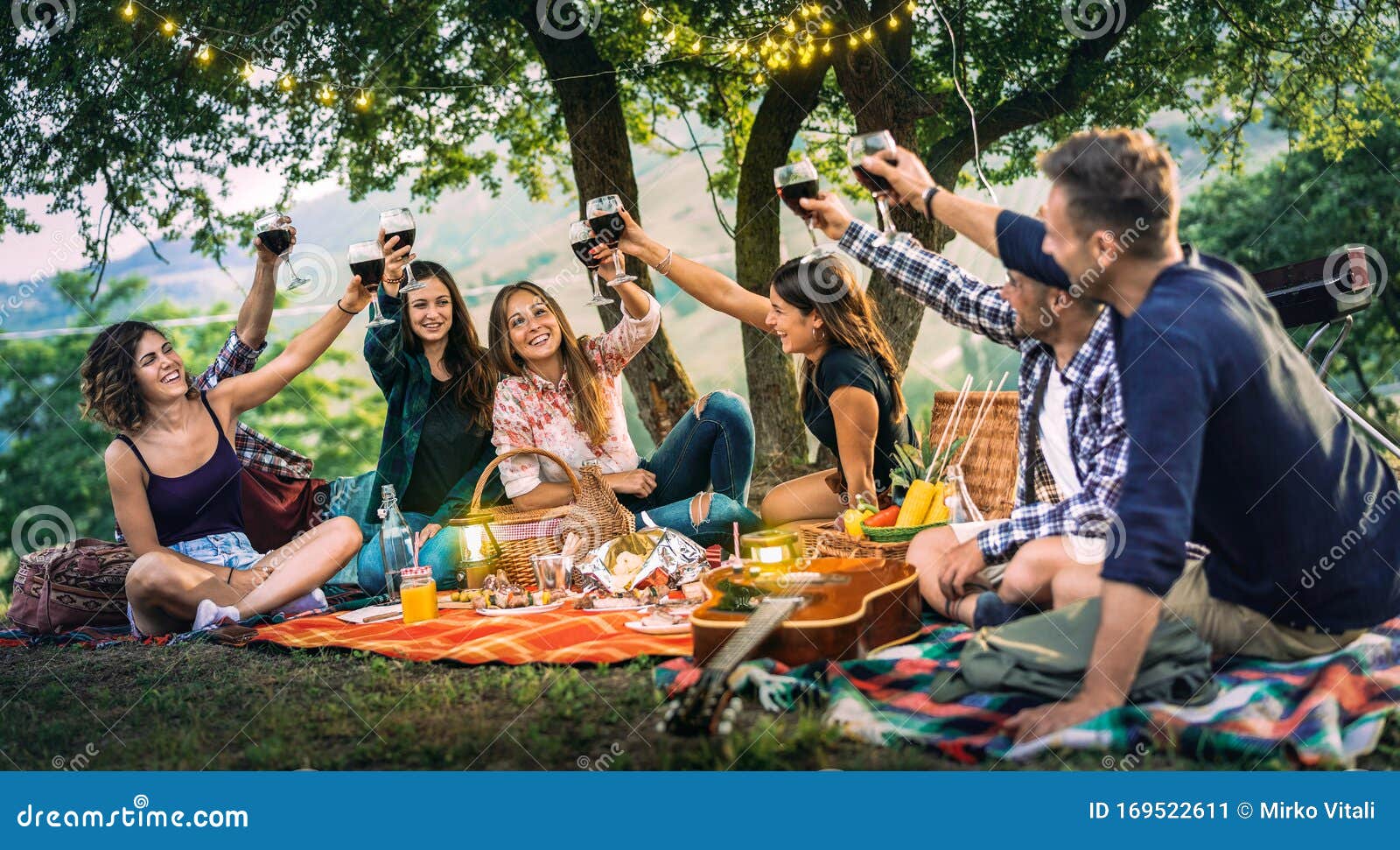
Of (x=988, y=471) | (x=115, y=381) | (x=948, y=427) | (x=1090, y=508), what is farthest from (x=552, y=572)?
(x=1090, y=508)

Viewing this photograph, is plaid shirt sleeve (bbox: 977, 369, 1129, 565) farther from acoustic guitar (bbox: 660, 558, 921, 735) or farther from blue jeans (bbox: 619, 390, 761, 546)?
blue jeans (bbox: 619, 390, 761, 546)

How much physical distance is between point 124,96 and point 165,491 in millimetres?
2940

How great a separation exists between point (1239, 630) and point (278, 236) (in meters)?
3.39

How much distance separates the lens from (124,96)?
627 centimetres

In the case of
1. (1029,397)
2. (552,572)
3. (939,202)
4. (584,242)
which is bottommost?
(552,572)

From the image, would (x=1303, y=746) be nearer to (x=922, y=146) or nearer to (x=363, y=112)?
(x=922, y=146)

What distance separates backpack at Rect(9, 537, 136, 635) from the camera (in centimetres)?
451

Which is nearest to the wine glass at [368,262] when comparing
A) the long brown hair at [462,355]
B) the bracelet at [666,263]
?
the long brown hair at [462,355]

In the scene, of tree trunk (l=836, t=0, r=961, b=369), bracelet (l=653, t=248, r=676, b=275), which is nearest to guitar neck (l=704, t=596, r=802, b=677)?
bracelet (l=653, t=248, r=676, b=275)

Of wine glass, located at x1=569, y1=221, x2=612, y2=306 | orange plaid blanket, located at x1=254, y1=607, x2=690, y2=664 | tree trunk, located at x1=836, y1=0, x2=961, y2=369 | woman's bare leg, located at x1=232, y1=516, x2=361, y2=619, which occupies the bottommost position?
orange plaid blanket, located at x1=254, y1=607, x2=690, y2=664

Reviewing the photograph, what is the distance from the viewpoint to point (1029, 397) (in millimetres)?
3240

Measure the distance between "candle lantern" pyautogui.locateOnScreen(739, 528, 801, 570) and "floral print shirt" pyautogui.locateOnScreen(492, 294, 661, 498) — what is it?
1.06 m

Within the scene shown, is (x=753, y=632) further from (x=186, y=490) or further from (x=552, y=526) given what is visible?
(x=186, y=490)

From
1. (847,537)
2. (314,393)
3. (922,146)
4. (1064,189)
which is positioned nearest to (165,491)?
(847,537)
